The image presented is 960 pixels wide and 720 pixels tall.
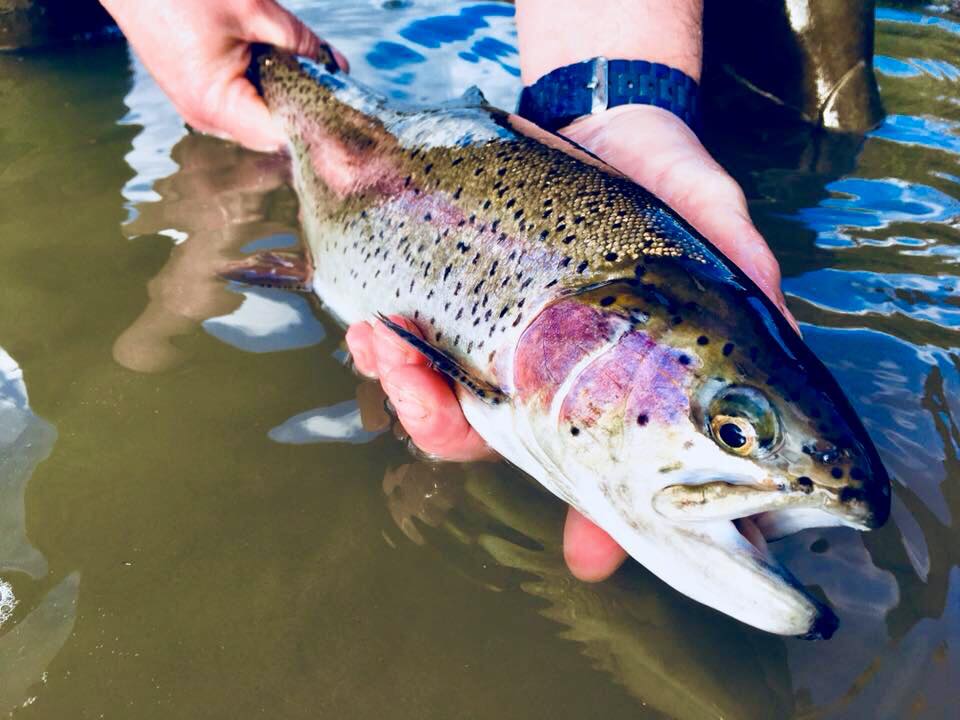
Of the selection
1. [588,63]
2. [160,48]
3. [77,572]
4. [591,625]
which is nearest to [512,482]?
[591,625]

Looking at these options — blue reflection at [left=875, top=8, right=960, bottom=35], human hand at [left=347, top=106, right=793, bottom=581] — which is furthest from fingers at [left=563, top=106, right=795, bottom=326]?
blue reflection at [left=875, top=8, right=960, bottom=35]

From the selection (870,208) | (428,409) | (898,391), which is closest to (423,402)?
(428,409)

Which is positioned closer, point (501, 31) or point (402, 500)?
point (402, 500)

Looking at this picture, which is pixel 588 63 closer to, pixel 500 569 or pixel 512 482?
pixel 512 482

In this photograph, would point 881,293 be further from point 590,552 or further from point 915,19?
point 915,19

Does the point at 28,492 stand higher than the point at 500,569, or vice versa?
the point at 28,492

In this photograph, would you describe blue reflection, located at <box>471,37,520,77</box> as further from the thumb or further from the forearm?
the thumb
